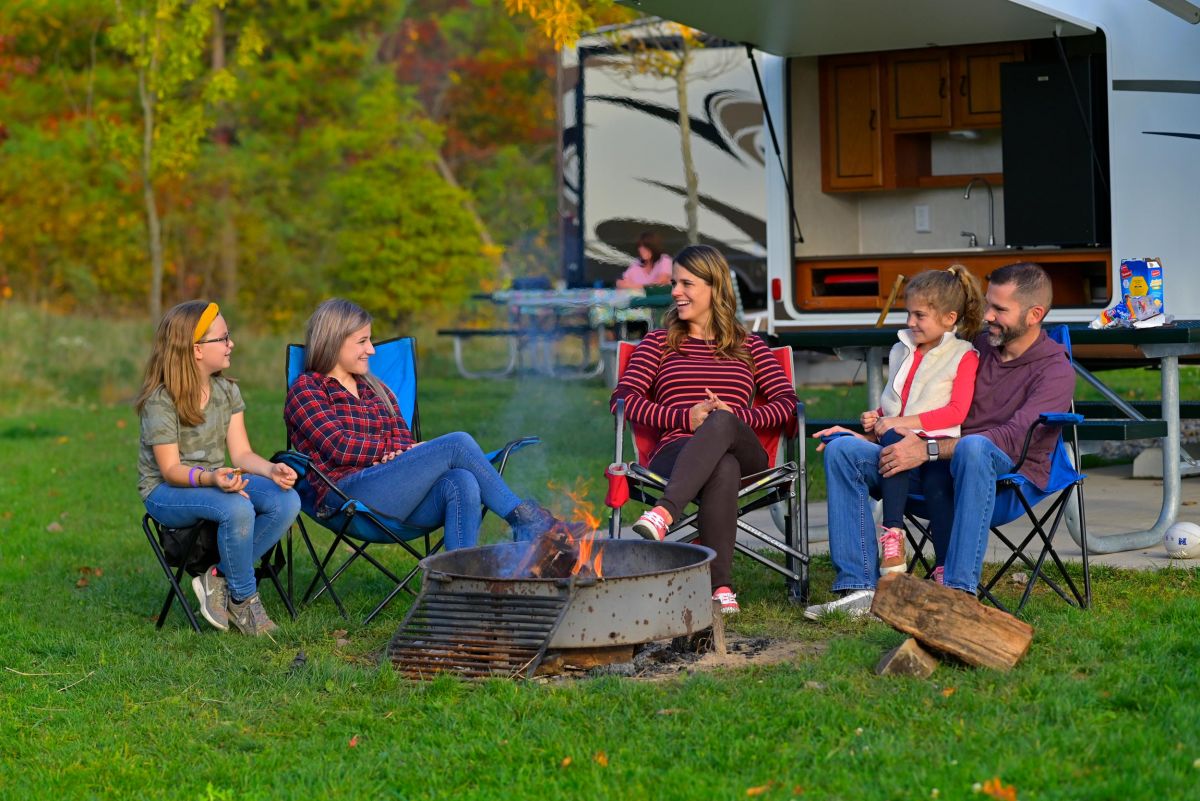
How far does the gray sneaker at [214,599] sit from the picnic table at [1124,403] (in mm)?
2135

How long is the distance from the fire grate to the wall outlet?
4363 mm

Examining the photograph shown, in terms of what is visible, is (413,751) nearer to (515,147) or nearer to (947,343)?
(947,343)

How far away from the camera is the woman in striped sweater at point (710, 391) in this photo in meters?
4.21

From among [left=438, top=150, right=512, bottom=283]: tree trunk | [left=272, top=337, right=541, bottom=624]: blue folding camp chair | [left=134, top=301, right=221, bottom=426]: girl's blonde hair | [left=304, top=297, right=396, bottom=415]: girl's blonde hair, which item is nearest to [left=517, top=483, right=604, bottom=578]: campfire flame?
[left=272, top=337, right=541, bottom=624]: blue folding camp chair

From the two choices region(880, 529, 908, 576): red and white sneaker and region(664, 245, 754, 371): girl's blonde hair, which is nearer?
region(880, 529, 908, 576): red and white sneaker

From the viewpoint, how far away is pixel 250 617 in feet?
13.6

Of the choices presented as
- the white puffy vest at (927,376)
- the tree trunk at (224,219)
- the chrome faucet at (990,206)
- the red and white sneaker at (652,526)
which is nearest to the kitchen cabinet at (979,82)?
the chrome faucet at (990,206)

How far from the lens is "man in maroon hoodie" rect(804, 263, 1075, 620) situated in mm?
4059

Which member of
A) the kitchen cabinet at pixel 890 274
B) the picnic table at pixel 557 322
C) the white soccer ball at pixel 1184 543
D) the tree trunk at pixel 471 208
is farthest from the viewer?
the tree trunk at pixel 471 208

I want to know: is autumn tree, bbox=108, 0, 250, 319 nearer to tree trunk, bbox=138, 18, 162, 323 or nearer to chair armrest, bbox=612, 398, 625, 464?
tree trunk, bbox=138, 18, 162, 323

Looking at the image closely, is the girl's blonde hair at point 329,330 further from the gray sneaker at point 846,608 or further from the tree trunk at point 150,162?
the tree trunk at point 150,162

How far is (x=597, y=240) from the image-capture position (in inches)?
473

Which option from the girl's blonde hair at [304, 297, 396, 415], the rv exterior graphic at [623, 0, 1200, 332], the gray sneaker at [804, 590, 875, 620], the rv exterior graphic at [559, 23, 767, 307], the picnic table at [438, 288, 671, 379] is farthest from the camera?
the rv exterior graphic at [559, 23, 767, 307]

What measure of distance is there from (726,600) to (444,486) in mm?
827
